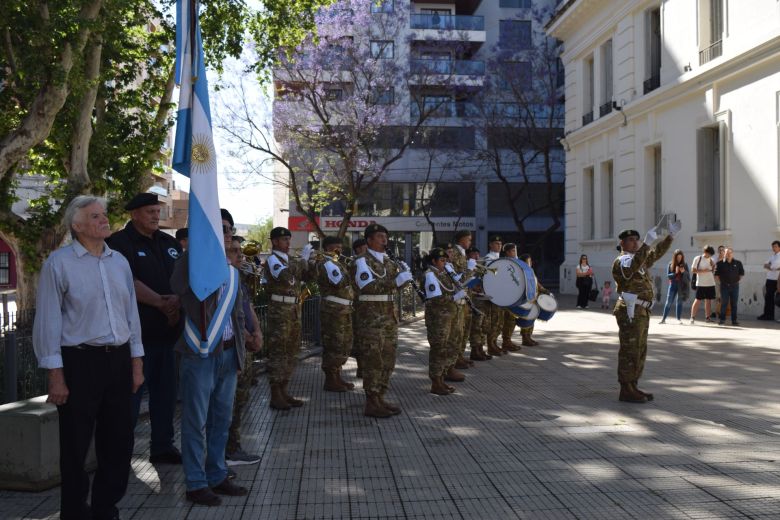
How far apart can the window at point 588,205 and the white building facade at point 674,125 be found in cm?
4

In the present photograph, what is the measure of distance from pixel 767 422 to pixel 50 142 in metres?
15.0

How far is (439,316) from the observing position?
8578 mm

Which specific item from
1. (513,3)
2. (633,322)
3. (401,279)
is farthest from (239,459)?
(513,3)

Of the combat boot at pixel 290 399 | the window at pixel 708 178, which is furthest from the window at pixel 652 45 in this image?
the combat boot at pixel 290 399

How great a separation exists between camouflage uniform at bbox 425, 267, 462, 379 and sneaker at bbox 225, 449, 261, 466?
3179 mm

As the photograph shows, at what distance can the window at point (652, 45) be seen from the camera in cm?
2344

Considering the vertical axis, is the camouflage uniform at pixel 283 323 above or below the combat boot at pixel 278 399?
above

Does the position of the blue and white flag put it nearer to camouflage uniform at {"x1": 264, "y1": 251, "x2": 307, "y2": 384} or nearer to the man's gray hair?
the man's gray hair

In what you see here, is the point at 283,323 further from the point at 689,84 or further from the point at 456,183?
the point at 456,183

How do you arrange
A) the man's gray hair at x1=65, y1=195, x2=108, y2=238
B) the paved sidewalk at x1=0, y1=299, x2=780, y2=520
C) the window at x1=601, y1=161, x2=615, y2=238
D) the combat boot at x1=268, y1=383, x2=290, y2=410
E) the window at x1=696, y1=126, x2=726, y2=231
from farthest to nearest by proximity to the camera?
the window at x1=601, y1=161, x2=615, y2=238
the window at x1=696, y1=126, x2=726, y2=231
the combat boot at x1=268, y1=383, x2=290, y2=410
the paved sidewalk at x1=0, y1=299, x2=780, y2=520
the man's gray hair at x1=65, y1=195, x2=108, y2=238

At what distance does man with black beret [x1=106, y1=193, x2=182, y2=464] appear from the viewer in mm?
5297

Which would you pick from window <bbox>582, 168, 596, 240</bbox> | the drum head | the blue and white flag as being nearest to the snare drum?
the drum head

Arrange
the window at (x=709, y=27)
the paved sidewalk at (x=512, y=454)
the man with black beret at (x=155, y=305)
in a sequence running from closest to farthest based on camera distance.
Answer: the paved sidewalk at (x=512, y=454), the man with black beret at (x=155, y=305), the window at (x=709, y=27)

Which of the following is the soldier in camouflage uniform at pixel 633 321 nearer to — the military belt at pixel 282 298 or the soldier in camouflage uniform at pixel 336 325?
the soldier in camouflage uniform at pixel 336 325
